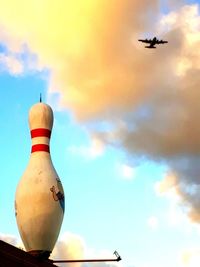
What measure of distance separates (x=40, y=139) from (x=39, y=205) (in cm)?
316

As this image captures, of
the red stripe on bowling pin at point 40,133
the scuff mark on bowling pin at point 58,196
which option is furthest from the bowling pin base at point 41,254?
the red stripe on bowling pin at point 40,133

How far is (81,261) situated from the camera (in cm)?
2167

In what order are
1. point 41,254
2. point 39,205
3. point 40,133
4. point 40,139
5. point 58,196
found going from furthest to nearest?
point 40,133 → point 40,139 → point 58,196 → point 39,205 → point 41,254

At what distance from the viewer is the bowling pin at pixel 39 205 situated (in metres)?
21.5

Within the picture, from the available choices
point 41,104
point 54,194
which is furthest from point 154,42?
point 54,194

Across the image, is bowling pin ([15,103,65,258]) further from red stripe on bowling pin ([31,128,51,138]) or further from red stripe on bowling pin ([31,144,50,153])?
red stripe on bowling pin ([31,128,51,138])

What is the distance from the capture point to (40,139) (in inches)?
929

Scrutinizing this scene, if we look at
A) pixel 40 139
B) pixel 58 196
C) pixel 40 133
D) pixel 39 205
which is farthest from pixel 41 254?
pixel 40 133

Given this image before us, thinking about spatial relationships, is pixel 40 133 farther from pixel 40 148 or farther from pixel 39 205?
pixel 39 205

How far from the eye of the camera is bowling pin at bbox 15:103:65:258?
21.5 metres

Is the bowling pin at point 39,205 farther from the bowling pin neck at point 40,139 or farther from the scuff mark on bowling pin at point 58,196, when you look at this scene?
the bowling pin neck at point 40,139

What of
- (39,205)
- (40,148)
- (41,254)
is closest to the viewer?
(41,254)

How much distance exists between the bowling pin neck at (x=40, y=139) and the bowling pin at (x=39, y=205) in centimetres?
37

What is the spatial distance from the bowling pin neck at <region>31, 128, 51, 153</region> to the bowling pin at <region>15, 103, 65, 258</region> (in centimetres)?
37
